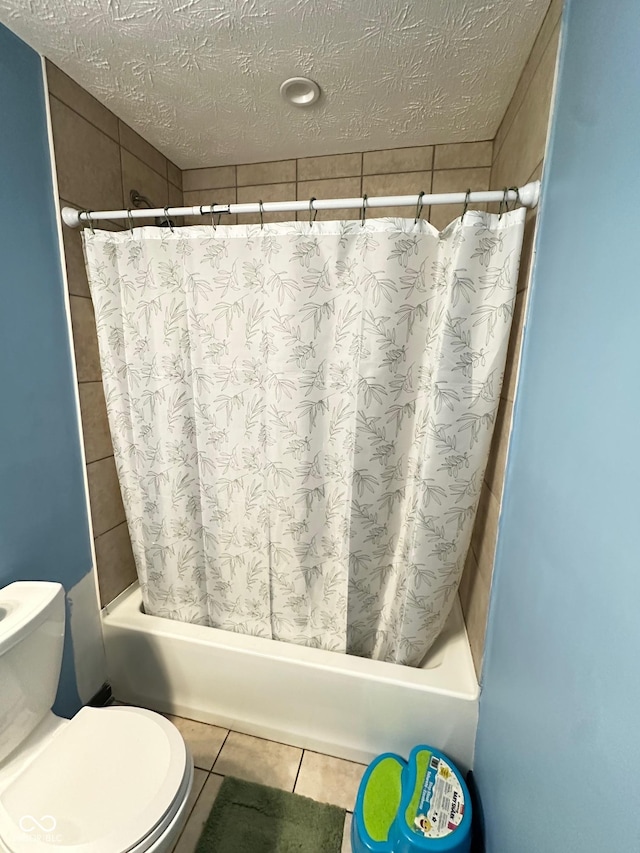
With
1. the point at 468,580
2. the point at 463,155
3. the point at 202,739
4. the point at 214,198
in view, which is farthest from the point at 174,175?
the point at 202,739

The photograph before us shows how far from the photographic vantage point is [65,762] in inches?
38.8

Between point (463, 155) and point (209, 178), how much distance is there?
1.10 metres

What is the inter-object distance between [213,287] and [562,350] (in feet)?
3.15

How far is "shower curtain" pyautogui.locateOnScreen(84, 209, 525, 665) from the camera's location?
109 cm

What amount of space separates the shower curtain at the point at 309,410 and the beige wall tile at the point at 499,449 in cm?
4

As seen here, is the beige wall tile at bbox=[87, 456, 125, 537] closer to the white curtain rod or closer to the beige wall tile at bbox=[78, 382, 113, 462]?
the beige wall tile at bbox=[78, 382, 113, 462]

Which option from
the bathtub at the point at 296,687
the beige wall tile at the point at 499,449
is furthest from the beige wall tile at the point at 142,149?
the bathtub at the point at 296,687

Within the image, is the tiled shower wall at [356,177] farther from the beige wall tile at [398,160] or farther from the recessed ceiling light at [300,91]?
the recessed ceiling light at [300,91]

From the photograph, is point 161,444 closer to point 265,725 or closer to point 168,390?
point 168,390

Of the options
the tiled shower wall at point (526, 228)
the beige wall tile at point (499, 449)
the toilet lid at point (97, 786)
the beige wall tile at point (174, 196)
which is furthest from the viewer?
the beige wall tile at point (174, 196)

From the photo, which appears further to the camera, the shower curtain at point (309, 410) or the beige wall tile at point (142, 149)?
the beige wall tile at point (142, 149)

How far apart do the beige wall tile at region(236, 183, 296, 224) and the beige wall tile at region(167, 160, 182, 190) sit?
0.93 feet

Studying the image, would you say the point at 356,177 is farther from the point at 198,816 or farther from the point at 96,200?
the point at 198,816

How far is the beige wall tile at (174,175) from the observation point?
173 cm
